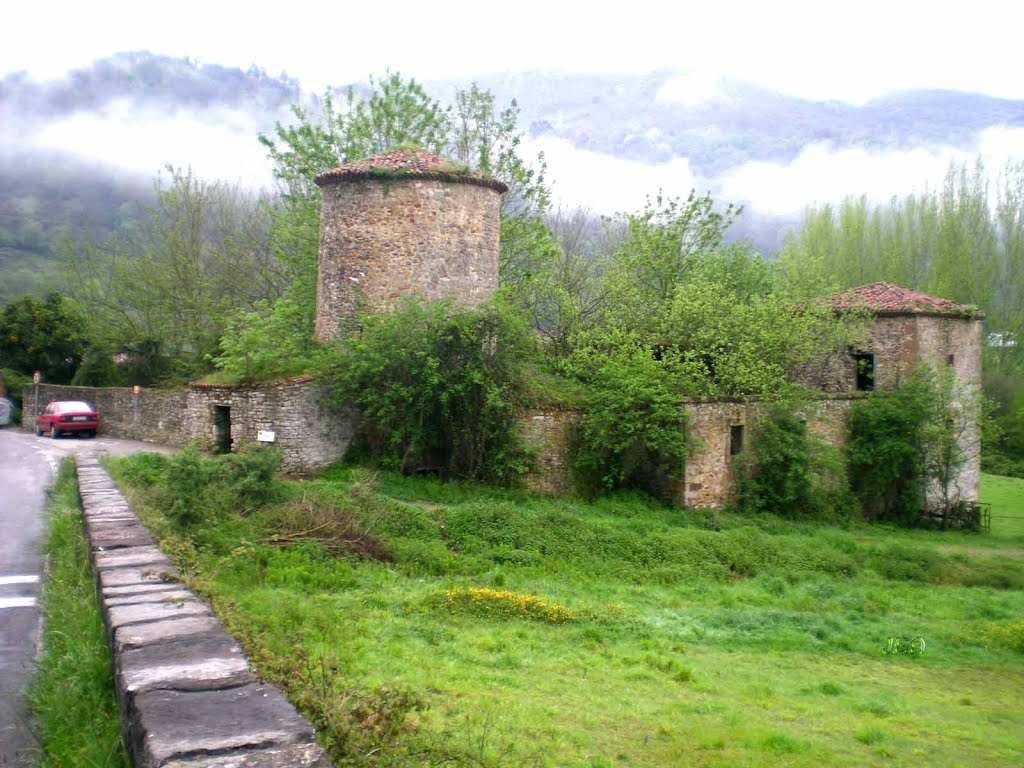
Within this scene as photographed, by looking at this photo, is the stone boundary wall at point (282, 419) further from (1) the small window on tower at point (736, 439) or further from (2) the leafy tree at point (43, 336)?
(2) the leafy tree at point (43, 336)

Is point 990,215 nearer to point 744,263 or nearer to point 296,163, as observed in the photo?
point 744,263

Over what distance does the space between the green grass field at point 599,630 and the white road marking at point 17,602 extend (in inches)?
54.0

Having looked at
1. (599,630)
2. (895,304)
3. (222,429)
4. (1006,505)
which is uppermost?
(895,304)

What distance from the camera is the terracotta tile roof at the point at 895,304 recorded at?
83.3 feet

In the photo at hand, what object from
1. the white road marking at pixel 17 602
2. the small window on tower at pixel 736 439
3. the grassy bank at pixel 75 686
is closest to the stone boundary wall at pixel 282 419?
the small window on tower at pixel 736 439

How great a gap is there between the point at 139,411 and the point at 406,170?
12624 mm

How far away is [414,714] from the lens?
20.7 ft

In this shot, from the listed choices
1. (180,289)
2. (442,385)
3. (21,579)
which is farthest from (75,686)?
(180,289)

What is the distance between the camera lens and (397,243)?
68.4 ft

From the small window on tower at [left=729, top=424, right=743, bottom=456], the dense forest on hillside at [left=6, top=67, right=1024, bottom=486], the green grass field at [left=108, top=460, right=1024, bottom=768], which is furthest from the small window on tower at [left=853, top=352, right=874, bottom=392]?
the green grass field at [left=108, top=460, right=1024, bottom=768]

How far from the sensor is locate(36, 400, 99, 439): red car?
28.8 m

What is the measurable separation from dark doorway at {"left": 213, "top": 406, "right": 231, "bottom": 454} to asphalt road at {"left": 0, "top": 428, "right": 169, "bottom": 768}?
11.1 feet

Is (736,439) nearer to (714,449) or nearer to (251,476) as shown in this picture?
(714,449)

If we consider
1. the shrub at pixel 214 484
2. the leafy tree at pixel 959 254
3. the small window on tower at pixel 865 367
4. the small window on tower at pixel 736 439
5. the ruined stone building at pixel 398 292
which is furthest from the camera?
the leafy tree at pixel 959 254
